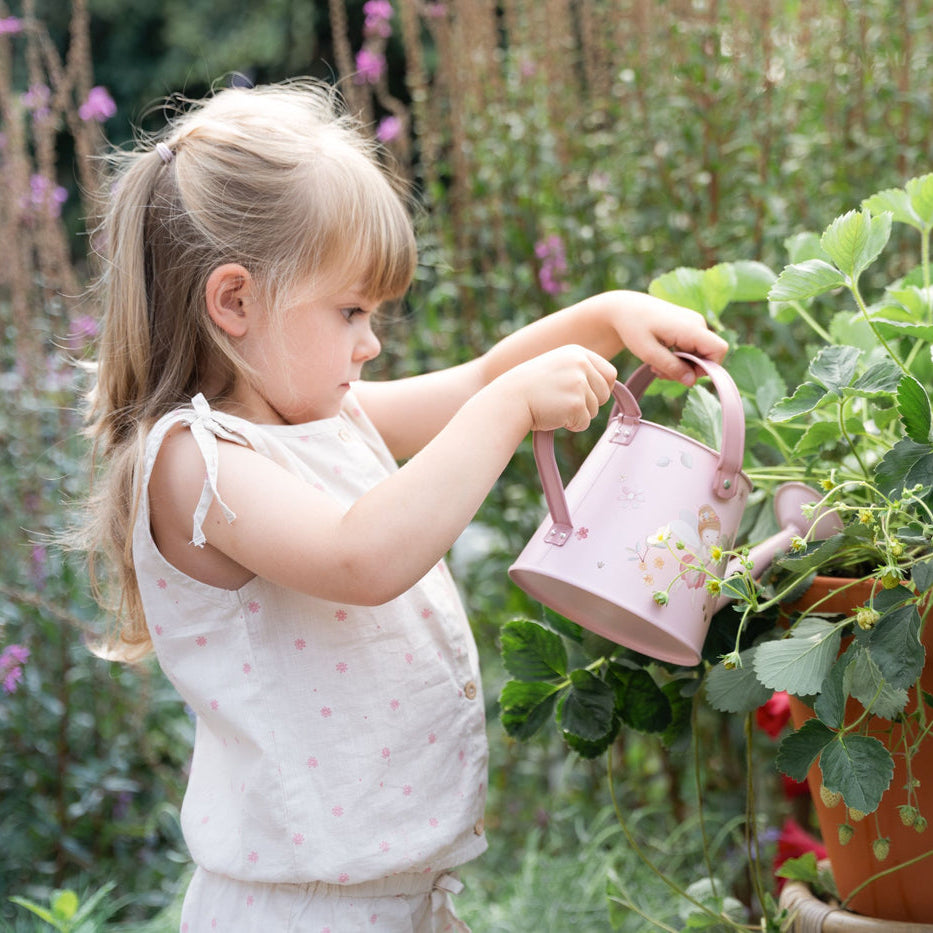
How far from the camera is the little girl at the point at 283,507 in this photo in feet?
3.26

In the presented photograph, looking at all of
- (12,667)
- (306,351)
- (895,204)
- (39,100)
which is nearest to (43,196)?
(39,100)

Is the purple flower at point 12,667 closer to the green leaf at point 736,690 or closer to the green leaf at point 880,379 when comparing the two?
the green leaf at point 736,690

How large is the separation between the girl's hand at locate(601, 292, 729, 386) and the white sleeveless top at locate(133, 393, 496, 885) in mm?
342

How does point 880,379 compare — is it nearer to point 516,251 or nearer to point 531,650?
point 531,650

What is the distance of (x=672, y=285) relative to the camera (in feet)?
3.56

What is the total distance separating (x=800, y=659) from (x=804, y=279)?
291 millimetres

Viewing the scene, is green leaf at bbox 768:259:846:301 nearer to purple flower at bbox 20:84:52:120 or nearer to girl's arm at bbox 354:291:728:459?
girl's arm at bbox 354:291:728:459

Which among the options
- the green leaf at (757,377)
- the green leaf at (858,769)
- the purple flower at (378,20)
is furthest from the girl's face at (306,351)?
the purple flower at (378,20)

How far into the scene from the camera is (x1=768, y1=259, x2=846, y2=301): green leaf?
85cm

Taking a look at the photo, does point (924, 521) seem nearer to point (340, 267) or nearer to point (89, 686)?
point (340, 267)

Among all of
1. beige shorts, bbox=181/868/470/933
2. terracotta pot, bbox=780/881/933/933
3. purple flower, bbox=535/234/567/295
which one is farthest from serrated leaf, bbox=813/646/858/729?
purple flower, bbox=535/234/567/295

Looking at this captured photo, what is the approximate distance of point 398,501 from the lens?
35.4 inches

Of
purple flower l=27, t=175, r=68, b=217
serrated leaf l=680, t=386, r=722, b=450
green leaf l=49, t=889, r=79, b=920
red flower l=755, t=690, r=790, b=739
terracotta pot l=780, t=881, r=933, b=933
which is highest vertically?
serrated leaf l=680, t=386, r=722, b=450

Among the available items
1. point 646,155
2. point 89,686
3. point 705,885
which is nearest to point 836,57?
point 646,155
